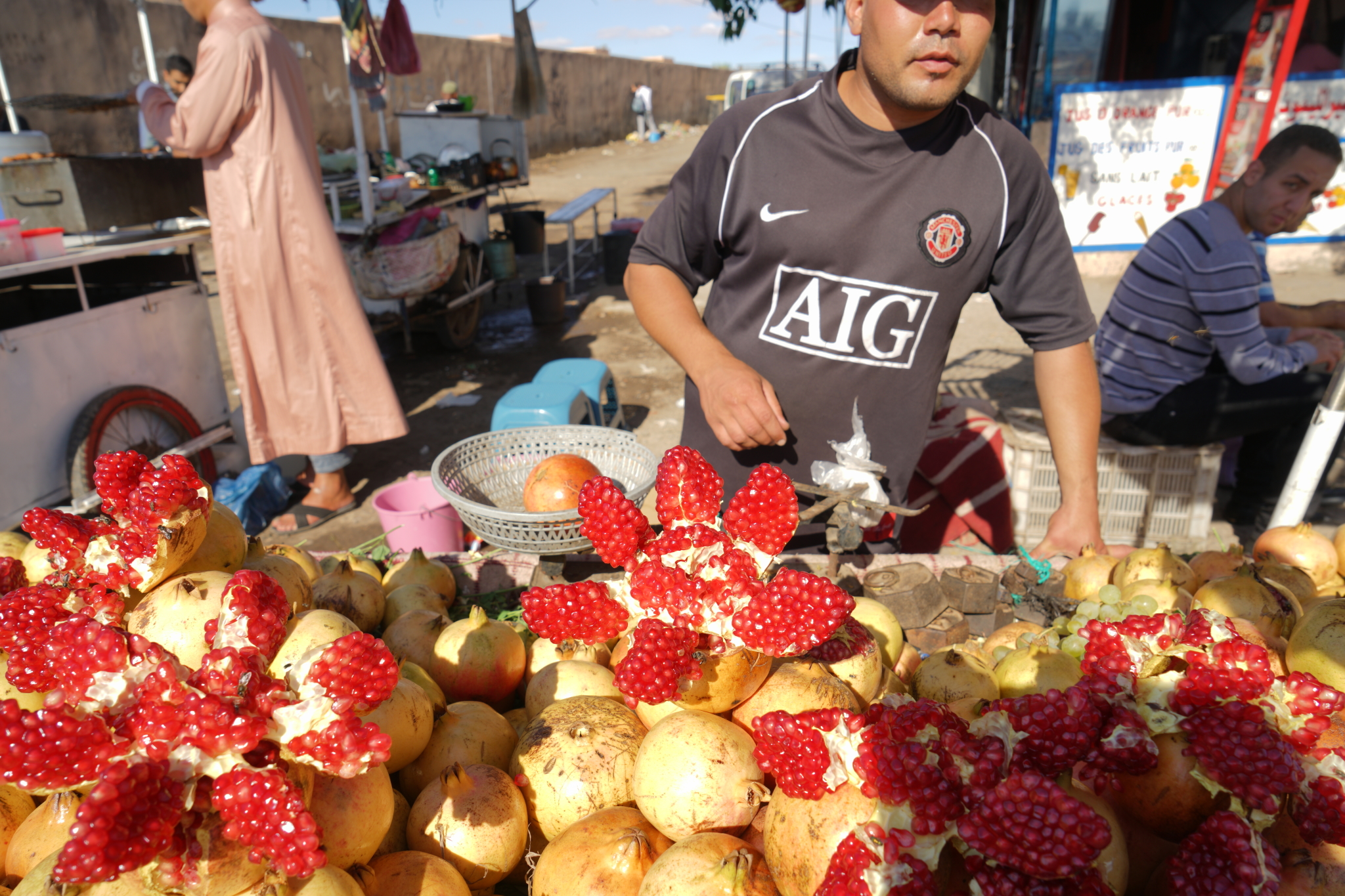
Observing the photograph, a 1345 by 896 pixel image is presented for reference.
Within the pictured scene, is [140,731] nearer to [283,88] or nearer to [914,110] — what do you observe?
[914,110]

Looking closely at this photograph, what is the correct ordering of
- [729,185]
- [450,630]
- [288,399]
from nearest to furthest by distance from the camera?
[450,630] < [729,185] < [288,399]

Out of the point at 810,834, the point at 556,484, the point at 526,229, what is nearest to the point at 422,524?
the point at 556,484

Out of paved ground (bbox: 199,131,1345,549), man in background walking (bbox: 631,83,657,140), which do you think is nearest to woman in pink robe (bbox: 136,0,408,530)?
paved ground (bbox: 199,131,1345,549)

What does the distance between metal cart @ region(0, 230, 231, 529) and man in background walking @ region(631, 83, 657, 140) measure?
25.7 meters

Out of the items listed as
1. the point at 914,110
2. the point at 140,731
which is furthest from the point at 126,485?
the point at 914,110

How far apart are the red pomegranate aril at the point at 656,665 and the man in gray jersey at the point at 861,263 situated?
0.73 m

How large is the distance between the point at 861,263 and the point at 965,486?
2488mm

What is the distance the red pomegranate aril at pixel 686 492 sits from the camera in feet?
4.73

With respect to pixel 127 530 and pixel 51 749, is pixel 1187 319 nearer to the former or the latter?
pixel 127 530

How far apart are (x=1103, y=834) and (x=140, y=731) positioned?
121 cm

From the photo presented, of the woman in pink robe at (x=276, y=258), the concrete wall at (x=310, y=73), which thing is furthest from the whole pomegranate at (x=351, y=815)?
the concrete wall at (x=310, y=73)

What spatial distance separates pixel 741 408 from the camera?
6.11 feet

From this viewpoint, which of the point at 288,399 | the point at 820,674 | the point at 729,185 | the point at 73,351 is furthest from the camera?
the point at 288,399

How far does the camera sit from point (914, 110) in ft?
6.45
